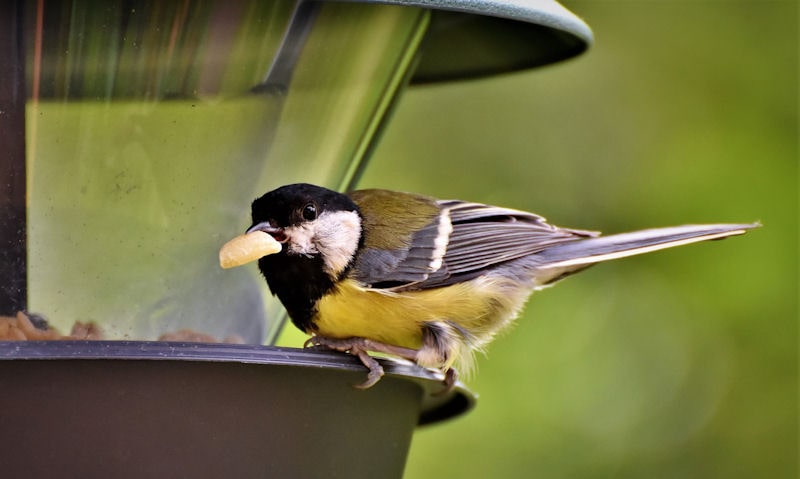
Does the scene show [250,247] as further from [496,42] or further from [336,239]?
[496,42]

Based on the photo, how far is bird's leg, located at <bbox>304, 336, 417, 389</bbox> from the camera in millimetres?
2127

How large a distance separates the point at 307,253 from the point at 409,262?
0.24m

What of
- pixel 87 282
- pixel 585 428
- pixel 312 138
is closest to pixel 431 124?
pixel 585 428

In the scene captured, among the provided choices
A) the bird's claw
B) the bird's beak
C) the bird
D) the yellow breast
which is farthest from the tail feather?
the bird's beak

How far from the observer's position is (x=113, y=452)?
1.92 meters

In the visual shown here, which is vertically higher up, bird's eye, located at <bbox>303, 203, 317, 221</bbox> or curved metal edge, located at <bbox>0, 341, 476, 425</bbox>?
bird's eye, located at <bbox>303, 203, 317, 221</bbox>

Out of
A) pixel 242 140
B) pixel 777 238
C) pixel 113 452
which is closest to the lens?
pixel 113 452

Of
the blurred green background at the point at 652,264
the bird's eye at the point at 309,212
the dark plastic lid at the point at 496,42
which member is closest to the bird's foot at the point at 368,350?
the bird's eye at the point at 309,212

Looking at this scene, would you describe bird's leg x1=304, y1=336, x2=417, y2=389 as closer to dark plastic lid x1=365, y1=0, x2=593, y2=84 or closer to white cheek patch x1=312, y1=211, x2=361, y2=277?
white cheek patch x1=312, y1=211, x2=361, y2=277

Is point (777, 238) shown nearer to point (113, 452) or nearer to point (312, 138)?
point (312, 138)

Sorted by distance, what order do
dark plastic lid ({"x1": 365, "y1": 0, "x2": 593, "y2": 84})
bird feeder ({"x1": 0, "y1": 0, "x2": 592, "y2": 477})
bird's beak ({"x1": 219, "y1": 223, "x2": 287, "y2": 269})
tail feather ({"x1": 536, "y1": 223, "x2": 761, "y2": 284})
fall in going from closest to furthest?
bird feeder ({"x1": 0, "y1": 0, "x2": 592, "y2": 477}) < bird's beak ({"x1": 219, "y1": 223, "x2": 287, "y2": 269}) < dark plastic lid ({"x1": 365, "y1": 0, "x2": 593, "y2": 84}) < tail feather ({"x1": 536, "y1": 223, "x2": 761, "y2": 284})

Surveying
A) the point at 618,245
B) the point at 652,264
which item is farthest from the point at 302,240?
the point at 652,264

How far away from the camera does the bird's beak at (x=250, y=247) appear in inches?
83.0

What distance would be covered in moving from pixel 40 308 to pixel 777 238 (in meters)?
2.98
